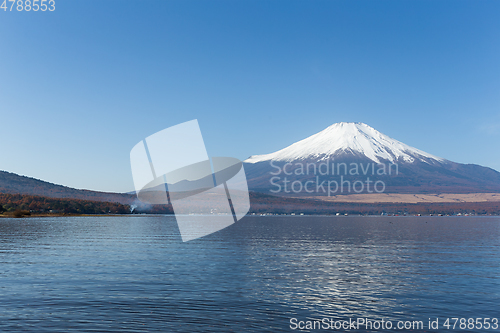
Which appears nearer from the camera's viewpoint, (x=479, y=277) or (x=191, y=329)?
(x=191, y=329)

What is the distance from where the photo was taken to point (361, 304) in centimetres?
2447

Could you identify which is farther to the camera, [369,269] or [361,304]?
[369,269]

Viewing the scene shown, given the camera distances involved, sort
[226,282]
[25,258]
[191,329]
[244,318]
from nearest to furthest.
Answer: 1. [191,329]
2. [244,318]
3. [226,282]
4. [25,258]

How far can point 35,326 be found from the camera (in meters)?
18.9

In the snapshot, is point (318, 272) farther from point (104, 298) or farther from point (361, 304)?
point (104, 298)

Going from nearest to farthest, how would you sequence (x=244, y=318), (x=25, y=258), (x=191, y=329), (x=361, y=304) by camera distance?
(x=191, y=329) → (x=244, y=318) → (x=361, y=304) → (x=25, y=258)

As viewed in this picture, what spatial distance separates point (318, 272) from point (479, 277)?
46.8 feet

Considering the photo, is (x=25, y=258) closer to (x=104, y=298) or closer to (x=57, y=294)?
(x=57, y=294)

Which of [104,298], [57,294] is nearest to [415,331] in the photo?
[104,298]

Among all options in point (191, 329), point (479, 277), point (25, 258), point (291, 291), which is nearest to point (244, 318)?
point (191, 329)

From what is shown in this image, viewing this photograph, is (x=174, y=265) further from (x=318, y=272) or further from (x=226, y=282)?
(x=318, y=272)

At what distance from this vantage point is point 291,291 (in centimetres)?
2773

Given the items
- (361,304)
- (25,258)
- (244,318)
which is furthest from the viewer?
(25,258)

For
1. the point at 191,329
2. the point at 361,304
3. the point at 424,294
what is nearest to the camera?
the point at 191,329
